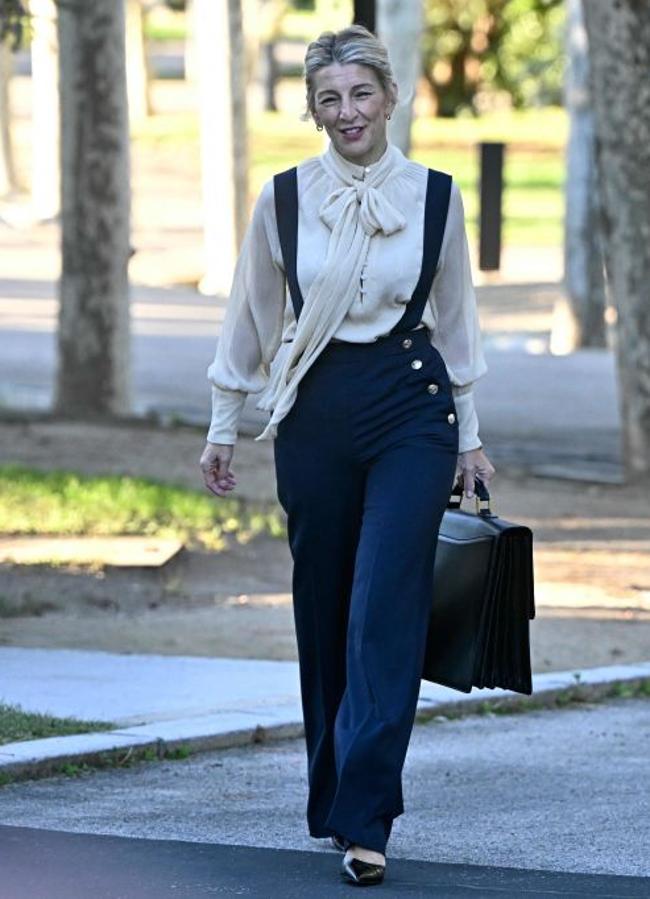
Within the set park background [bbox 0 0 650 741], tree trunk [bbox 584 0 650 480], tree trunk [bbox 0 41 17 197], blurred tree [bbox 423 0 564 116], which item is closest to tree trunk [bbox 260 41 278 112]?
blurred tree [bbox 423 0 564 116]

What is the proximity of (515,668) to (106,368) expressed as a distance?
1141 cm

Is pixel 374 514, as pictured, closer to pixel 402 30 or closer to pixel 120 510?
pixel 120 510

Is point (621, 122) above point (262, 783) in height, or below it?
above

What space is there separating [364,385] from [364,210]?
1.36 feet

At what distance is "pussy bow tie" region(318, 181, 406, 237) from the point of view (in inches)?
213

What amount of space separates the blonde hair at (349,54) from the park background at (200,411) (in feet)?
8.52

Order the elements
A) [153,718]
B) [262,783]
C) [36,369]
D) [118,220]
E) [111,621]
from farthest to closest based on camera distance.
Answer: [36,369] < [118,220] < [111,621] < [153,718] < [262,783]

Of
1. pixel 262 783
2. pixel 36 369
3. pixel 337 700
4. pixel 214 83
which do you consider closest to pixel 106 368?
pixel 36 369

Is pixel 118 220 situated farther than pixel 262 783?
Yes

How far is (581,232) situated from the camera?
24.7 meters

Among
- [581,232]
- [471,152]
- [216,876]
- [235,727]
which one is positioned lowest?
[471,152]

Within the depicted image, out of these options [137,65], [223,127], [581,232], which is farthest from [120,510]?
[137,65]

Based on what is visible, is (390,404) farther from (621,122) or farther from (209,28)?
(209,28)

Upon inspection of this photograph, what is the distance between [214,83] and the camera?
29188 millimetres
